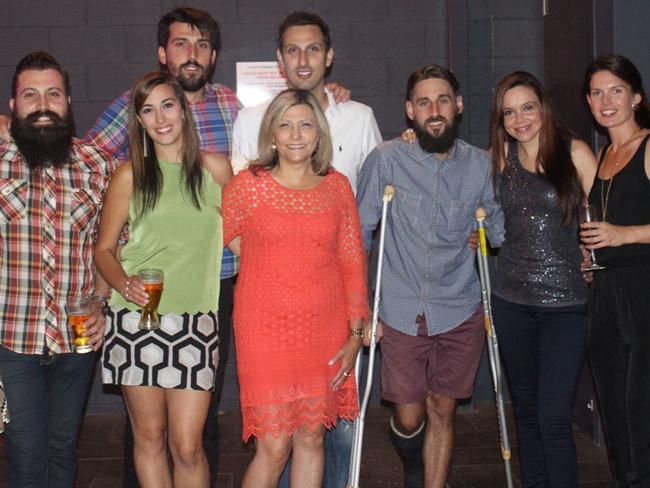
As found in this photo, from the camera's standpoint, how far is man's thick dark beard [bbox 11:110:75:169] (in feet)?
11.7

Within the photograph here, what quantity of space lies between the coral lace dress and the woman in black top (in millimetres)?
1060

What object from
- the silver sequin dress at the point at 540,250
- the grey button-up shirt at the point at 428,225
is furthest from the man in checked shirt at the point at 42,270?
the silver sequin dress at the point at 540,250

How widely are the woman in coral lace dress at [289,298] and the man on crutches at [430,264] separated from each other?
397 millimetres

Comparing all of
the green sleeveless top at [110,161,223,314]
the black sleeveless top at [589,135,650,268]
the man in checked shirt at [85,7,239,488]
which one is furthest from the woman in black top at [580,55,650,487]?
the man in checked shirt at [85,7,239,488]

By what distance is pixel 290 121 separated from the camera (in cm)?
381

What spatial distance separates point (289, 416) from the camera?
3.74 metres

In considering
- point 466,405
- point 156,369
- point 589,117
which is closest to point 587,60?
point 589,117

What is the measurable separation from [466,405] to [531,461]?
6.77 feet

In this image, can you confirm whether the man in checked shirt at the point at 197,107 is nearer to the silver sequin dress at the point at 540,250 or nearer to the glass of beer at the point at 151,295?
the glass of beer at the point at 151,295

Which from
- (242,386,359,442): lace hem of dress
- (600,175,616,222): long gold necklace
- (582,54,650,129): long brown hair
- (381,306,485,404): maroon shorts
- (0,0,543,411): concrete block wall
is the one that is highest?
(0,0,543,411): concrete block wall

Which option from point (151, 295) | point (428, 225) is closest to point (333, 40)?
point (428, 225)

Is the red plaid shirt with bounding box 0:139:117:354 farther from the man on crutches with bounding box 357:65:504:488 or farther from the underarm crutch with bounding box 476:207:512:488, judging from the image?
the underarm crutch with bounding box 476:207:512:488

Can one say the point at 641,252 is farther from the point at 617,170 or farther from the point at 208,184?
the point at 208,184

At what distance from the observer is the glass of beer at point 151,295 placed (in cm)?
353
